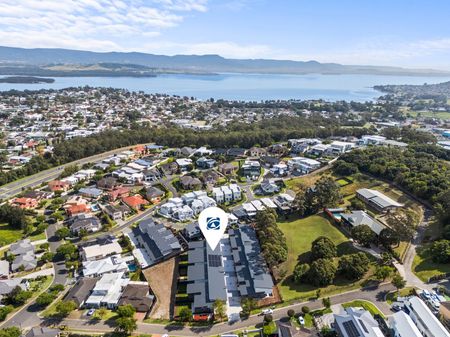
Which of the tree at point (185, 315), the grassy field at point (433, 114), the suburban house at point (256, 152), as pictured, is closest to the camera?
the tree at point (185, 315)

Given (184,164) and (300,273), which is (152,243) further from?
(184,164)

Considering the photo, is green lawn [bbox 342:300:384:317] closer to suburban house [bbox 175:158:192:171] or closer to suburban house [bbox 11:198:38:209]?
suburban house [bbox 175:158:192:171]

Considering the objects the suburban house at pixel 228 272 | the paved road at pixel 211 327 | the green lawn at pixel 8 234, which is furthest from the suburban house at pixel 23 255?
the suburban house at pixel 228 272

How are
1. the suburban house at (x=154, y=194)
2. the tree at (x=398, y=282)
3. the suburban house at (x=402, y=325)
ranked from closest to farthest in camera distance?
the suburban house at (x=402, y=325) < the tree at (x=398, y=282) < the suburban house at (x=154, y=194)

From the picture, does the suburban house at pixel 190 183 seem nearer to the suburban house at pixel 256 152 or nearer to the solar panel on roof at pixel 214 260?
the suburban house at pixel 256 152

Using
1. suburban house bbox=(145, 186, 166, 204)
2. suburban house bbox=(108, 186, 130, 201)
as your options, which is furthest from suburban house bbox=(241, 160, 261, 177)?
suburban house bbox=(108, 186, 130, 201)

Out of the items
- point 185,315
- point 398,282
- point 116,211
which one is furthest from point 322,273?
point 116,211

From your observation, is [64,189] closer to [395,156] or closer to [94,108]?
[395,156]
